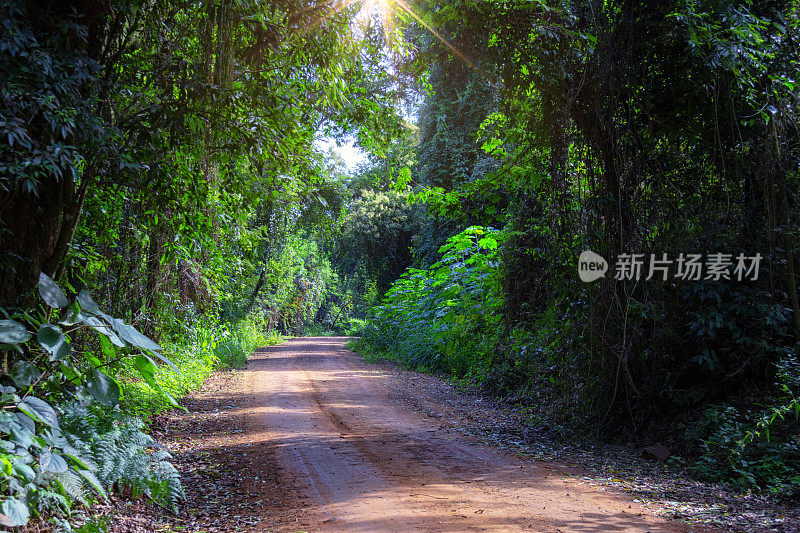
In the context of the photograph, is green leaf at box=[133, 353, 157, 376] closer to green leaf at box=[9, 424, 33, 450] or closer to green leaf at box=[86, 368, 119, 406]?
green leaf at box=[86, 368, 119, 406]

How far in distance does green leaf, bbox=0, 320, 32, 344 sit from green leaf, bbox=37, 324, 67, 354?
17 centimetres

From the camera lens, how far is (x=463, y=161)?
1906 centimetres

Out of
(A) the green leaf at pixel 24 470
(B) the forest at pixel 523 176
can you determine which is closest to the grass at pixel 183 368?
(B) the forest at pixel 523 176

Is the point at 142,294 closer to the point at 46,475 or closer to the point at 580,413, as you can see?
the point at 46,475

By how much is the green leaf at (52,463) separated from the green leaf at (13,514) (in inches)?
10.8

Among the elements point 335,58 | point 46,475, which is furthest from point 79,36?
point 46,475

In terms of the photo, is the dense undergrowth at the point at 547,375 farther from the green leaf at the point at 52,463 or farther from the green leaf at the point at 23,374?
the green leaf at the point at 23,374

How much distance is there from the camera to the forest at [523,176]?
4379 mm

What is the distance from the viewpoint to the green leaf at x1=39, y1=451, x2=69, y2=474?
3.00 metres

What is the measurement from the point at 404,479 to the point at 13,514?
285 cm

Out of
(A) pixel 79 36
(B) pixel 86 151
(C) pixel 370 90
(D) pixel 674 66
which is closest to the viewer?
(A) pixel 79 36

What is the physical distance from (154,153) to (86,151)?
807 millimetres

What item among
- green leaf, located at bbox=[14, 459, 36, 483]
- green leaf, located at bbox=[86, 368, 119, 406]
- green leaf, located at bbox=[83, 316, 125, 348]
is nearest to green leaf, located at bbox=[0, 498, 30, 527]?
green leaf, located at bbox=[14, 459, 36, 483]

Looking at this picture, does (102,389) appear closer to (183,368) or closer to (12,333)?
(12,333)
